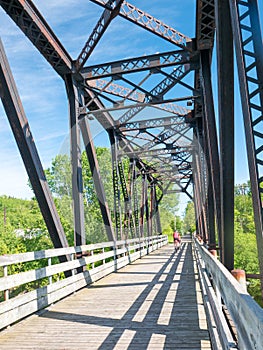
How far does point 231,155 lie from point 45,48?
6150mm

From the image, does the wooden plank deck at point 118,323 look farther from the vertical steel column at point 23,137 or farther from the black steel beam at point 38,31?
the black steel beam at point 38,31

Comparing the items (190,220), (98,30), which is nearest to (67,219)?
(98,30)

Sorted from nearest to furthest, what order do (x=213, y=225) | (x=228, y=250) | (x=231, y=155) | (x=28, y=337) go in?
(x=28, y=337)
(x=231, y=155)
(x=228, y=250)
(x=213, y=225)

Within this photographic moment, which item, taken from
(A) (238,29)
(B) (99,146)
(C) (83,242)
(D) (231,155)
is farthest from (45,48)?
(B) (99,146)

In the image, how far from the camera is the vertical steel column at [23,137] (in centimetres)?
622

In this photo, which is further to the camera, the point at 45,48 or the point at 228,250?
the point at 45,48

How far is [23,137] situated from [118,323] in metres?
3.60

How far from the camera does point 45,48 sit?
29.6 feet

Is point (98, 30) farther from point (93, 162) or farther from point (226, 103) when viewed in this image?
point (226, 103)

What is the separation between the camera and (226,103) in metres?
4.67

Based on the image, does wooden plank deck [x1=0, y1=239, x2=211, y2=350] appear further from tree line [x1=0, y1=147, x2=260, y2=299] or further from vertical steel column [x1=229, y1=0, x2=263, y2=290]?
tree line [x1=0, y1=147, x2=260, y2=299]

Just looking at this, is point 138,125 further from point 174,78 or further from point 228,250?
point 228,250

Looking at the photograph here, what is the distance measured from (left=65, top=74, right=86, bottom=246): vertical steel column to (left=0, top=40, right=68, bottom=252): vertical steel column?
2.02 meters

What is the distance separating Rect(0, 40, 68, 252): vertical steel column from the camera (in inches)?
245
